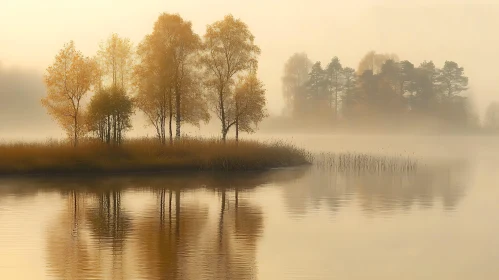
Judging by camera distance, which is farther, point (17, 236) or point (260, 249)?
point (17, 236)

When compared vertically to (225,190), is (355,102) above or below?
above

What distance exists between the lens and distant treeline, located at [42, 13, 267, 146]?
173ft

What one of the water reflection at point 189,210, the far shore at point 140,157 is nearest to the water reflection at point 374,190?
the water reflection at point 189,210

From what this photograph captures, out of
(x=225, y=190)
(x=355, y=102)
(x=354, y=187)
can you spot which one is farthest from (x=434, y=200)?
(x=355, y=102)

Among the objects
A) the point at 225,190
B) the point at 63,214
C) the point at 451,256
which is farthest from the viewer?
the point at 225,190

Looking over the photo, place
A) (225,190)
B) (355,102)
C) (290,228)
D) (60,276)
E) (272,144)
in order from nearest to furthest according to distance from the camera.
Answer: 1. (60,276)
2. (290,228)
3. (225,190)
4. (272,144)
5. (355,102)

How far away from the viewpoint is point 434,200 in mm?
32656

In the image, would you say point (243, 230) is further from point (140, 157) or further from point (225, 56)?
point (225, 56)

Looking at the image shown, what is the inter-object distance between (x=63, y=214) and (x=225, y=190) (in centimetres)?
1121

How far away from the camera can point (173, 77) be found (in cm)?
5753

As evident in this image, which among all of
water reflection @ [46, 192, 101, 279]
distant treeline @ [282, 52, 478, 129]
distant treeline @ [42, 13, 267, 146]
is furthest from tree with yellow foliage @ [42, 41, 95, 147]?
distant treeline @ [282, 52, 478, 129]

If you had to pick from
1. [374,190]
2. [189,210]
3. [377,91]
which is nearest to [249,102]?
[374,190]

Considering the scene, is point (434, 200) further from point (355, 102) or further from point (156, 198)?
point (355, 102)

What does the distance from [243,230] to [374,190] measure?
16.0 m
